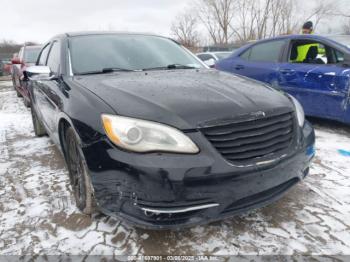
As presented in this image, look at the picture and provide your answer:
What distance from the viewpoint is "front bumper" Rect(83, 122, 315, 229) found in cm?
173

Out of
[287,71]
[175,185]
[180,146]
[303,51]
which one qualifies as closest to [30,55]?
[287,71]

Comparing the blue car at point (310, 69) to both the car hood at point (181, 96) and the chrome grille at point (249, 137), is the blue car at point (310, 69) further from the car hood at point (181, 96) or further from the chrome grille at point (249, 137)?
the chrome grille at point (249, 137)

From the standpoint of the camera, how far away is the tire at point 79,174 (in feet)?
7.35

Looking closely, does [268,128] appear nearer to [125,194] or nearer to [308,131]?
[308,131]

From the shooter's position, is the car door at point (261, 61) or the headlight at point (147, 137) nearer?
the headlight at point (147, 137)

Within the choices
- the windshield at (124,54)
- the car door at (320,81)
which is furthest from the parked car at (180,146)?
the car door at (320,81)

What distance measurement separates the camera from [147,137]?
1819mm

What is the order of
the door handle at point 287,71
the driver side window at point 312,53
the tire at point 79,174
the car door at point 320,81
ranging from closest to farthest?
the tire at point 79,174 → the car door at point 320,81 → the driver side window at point 312,53 → the door handle at point 287,71

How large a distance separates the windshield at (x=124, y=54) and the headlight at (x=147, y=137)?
1.13m

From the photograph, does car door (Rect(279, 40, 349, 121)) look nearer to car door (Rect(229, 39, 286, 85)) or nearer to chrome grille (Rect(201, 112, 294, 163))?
car door (Rect(229, 39, 286, 85))

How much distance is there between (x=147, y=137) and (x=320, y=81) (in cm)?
346

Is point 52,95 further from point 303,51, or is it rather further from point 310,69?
point 303,51

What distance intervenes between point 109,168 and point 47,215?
1033 mm

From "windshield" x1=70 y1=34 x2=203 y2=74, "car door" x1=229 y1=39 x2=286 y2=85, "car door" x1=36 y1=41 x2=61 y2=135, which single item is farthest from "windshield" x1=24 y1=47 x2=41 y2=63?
"windshield" x1=70 y1=34 x2=203 y2=74
